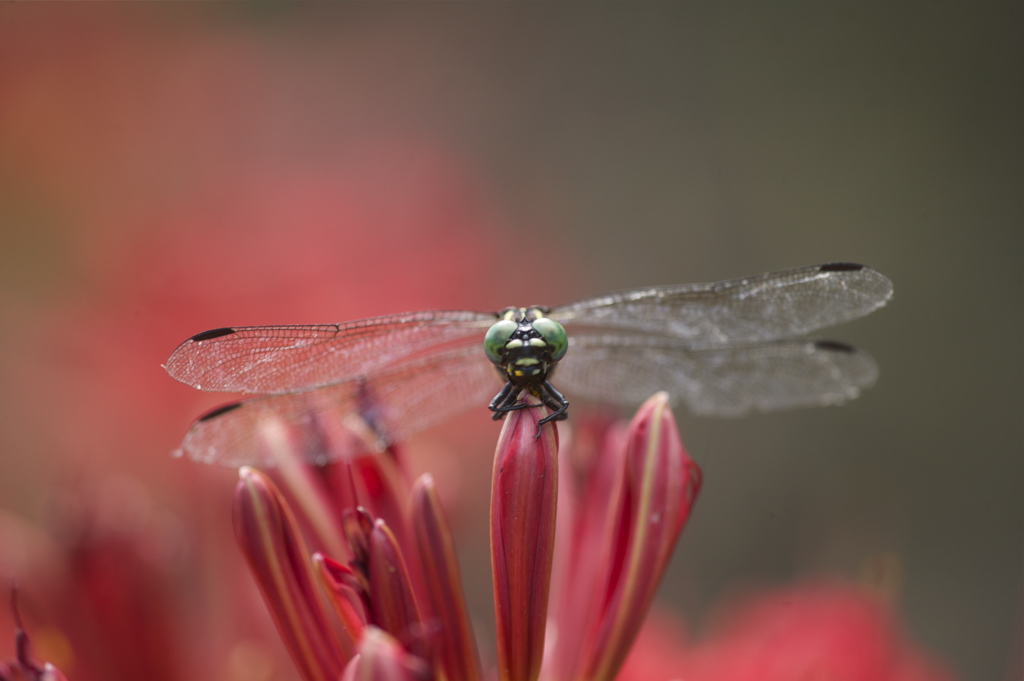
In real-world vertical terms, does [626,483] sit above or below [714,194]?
below

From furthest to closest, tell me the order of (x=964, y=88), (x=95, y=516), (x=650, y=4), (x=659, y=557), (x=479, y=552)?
1. (x=650, y=4)
2. (x=479, y=552)
3. (x=964, y=88)
4. (x=95, y=516)
5. (x=659, y=557)

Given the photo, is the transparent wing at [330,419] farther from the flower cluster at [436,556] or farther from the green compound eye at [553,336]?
the green compound eye at [553,336]

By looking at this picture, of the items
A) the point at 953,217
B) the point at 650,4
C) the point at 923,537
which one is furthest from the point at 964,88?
the point at 923,537

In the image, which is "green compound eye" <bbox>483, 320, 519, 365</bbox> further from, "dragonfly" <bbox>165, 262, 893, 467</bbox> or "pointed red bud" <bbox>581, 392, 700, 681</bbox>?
"pointed red bud" <bbox>581, 392, 700, 681</bbox>

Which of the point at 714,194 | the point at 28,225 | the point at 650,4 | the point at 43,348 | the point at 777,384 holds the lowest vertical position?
the point at 777,384

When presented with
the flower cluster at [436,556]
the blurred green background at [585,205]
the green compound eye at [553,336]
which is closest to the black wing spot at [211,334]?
the flower cluster at [436,556]

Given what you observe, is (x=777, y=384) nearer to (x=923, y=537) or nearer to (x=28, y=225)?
(x=28, y=225)

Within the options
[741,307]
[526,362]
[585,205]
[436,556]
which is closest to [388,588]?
[436,556]
